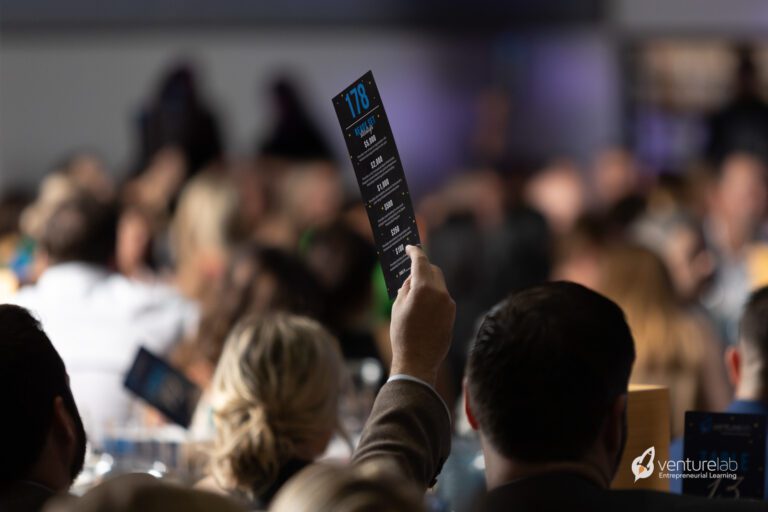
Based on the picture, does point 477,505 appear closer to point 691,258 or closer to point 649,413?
point 649,413

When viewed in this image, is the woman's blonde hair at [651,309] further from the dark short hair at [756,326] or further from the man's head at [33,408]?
the man's head at [33,408]

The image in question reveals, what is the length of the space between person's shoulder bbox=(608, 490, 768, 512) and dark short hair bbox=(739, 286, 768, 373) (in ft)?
3.42

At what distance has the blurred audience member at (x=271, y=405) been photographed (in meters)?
2.77

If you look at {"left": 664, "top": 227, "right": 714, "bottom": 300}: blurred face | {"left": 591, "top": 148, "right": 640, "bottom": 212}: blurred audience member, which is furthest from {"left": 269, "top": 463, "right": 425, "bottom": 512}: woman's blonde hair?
{"left": 591, "top": 148, "right": 640, "bottom": 212}: blurred audience member

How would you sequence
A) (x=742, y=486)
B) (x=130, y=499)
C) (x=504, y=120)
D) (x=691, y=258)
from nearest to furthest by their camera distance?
(x=130, y=499), (x=742, y=486), (x=691, y=258), (x=504, y=120)

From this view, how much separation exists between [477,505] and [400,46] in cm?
974

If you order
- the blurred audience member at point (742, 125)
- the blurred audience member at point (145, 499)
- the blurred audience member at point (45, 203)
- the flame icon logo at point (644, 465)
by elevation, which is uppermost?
the blurred audience member at point (145, 499)

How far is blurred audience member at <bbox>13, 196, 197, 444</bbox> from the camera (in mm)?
4699

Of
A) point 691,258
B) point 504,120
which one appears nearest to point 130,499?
point 691,258

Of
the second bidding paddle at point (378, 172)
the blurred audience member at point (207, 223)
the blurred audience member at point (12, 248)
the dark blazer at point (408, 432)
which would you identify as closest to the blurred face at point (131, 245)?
the blurred audience member at point (207, 223)

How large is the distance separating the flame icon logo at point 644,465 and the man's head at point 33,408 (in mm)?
900

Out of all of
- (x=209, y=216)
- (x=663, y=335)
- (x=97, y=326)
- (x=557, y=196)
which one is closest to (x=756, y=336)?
(x=663, y=335)

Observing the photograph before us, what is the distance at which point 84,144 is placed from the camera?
11.5m

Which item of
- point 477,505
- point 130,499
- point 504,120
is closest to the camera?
point 130,499
